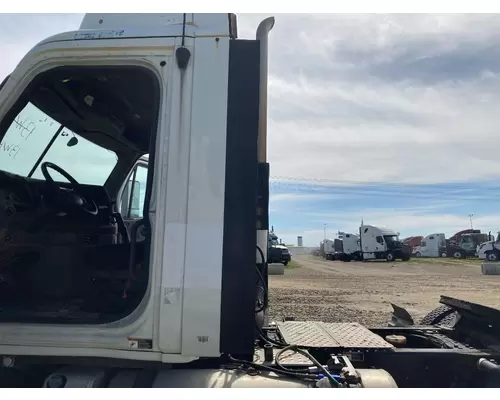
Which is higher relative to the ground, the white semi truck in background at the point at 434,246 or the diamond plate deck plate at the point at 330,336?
the white semi truck in background at the point at 434,246

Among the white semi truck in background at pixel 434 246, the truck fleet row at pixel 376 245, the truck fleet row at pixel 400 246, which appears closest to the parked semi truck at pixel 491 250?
the truck fleet row at pixel 400 246

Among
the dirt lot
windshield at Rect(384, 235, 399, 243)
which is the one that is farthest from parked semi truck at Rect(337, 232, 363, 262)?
the dirt lot

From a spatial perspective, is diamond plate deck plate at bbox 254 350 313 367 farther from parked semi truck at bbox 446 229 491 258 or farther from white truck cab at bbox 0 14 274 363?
parked semi truck at bbox 446 229 491 258

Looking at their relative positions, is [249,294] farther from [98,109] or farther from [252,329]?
[98,109]

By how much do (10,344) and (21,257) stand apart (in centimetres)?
80

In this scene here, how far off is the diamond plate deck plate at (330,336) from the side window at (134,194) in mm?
1673

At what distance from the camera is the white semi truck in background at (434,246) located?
153 feet

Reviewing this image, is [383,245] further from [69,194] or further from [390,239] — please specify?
[69,194]

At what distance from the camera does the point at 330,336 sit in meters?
3.04

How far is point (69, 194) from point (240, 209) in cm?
167

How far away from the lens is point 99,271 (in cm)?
Result: 314

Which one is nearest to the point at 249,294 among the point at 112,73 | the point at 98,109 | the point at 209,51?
the point at 209,51

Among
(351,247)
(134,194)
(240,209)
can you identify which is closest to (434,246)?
(351,247)

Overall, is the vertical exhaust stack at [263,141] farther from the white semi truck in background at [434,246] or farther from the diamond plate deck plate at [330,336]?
the white semi truck in background at [434,246]
